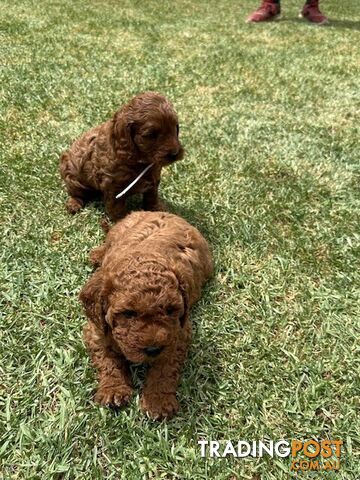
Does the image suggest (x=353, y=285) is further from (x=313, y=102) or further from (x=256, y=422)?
(x=313, y=102)

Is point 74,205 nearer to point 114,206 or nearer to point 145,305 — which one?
point 114,206

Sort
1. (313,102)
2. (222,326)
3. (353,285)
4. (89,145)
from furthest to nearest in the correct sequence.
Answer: (313,102) → (89,145) → (353,285) → (222,326)

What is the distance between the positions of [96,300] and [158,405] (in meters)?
0.75

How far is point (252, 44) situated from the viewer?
9.38 m

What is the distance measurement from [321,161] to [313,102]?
202 cm

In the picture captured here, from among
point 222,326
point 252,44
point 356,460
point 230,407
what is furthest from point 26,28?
point 356,460

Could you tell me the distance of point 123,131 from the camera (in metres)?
→ 3.43

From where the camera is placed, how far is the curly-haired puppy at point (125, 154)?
3.34m

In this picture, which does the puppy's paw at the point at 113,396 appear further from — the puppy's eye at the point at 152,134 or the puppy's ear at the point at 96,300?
the puppy's eye at the point at 152,134

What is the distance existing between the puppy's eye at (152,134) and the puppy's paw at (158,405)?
1858 millimetres

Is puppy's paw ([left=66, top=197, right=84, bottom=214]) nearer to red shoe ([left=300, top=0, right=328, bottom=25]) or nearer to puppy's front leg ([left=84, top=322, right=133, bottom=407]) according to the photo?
puppy's front leg ([left=84, top=322, right=133, bottom=407])

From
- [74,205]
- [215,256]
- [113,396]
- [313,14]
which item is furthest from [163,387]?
[313,14]

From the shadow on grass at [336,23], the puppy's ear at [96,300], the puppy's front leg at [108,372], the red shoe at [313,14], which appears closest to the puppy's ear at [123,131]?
the puppy's ear at [96,300]

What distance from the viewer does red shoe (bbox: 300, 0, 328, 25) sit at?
11.7m
